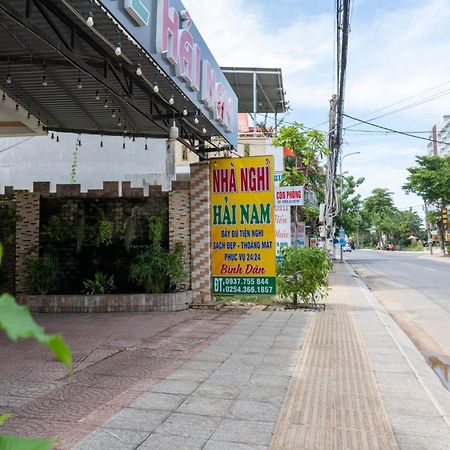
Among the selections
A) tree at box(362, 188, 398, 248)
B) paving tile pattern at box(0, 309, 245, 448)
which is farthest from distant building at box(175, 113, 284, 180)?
tree at box(362, 188, 398, 248)

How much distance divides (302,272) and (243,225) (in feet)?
5.76

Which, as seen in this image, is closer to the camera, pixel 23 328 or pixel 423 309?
pixel 23 328

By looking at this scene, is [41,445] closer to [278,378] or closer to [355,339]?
[278,378]

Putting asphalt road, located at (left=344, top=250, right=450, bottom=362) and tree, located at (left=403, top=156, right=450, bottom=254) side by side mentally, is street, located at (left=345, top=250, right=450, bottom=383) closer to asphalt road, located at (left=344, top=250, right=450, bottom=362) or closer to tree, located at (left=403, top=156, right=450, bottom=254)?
asphalt road, located at (left=344, top=250, right=450, bottom=362)

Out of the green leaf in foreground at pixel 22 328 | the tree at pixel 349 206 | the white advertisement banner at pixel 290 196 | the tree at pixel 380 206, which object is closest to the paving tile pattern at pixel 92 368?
the green leaf in foreground at pixel 22 328

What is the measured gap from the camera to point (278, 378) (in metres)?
5.32

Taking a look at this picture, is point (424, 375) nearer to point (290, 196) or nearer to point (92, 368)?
point (92, 368)

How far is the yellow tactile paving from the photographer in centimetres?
363

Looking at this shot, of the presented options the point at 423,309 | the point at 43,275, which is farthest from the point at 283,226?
the point at 43,275

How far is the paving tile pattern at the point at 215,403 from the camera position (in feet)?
11.8

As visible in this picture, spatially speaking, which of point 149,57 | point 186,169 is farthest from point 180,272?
point 186,169

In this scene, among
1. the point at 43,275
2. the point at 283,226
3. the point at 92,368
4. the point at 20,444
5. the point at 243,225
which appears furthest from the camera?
the point at 283,226

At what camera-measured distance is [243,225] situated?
10750mm

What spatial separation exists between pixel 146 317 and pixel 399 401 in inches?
237
